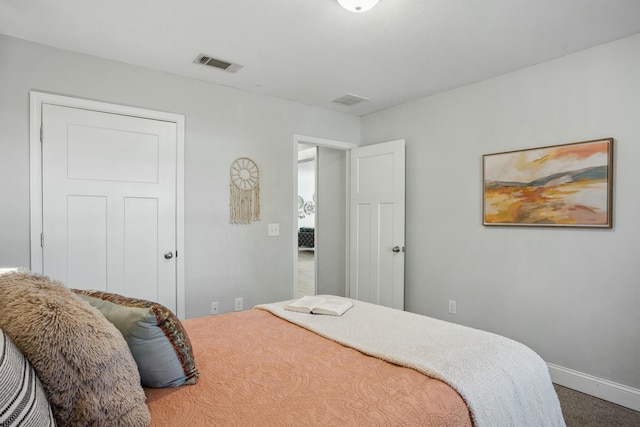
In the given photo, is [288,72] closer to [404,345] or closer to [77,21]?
[77,21]

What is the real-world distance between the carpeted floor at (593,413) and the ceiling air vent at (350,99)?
3.09m

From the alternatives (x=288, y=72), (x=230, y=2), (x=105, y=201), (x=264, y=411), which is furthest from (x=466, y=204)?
(x=105, y=201)

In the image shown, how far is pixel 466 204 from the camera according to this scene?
347 cm

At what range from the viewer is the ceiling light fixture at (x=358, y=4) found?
203 centimetres

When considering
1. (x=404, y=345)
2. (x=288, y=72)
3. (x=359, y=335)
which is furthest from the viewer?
(x=288, y=72)

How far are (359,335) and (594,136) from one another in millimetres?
2305

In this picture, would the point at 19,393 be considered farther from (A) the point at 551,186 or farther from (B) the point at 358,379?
(A) the point at 551,186

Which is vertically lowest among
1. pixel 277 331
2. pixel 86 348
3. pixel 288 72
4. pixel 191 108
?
pixel 277 331

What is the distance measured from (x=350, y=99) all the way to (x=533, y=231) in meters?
2.16

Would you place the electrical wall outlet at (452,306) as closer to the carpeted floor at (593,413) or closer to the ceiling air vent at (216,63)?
the carpeted floor at (593,413)

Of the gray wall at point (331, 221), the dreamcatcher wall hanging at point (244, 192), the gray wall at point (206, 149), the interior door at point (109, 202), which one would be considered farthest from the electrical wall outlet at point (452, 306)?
the interior door at point (109, 202)

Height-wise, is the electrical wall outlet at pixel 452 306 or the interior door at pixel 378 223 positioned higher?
the interior door at pixel 378 223

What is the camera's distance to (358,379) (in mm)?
1355

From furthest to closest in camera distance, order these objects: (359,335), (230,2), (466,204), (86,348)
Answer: (466,204), (230,2), (359,335), (86,348)
